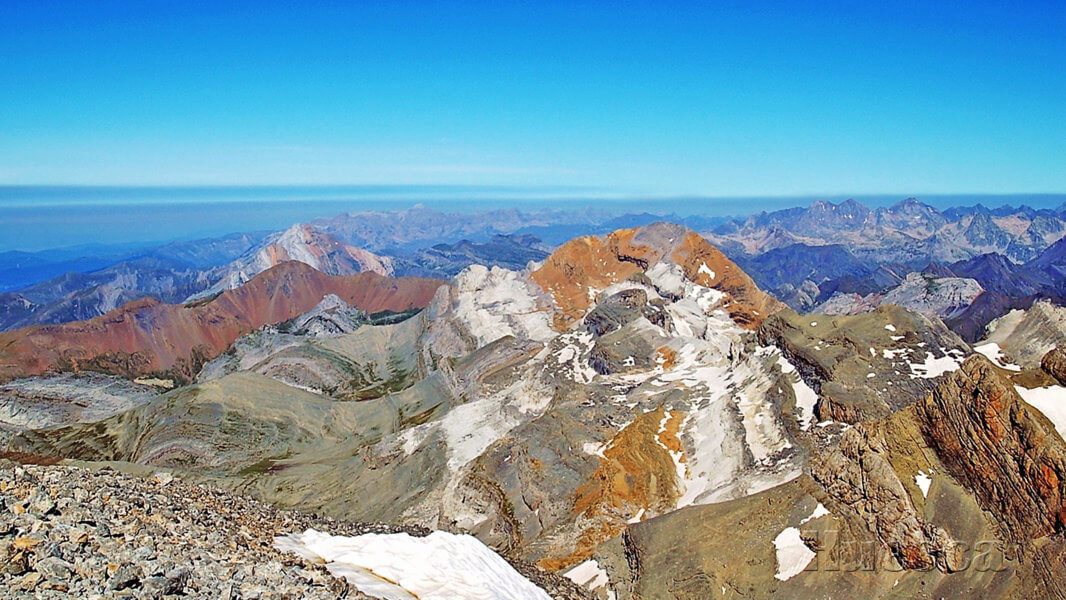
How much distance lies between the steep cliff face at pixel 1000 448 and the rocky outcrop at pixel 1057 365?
4265 mm

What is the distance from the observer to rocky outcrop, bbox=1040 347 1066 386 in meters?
43.7

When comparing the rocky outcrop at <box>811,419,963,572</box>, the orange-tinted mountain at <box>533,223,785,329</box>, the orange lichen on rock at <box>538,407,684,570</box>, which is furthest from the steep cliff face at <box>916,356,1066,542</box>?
the orange-tinted mountain at <box>533,223,785,329</box>

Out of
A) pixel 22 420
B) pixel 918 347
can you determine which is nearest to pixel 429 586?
pixel 918 347

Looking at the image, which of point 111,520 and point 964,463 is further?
point 964,463

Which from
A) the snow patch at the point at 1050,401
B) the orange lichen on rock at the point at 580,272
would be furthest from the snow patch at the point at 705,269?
the snow patch at the point at 1050,401

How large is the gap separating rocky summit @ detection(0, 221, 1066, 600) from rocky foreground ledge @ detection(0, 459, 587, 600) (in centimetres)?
11

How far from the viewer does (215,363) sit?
164750 mm

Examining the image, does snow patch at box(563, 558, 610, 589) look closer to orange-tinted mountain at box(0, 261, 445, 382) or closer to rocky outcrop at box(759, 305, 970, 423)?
rocky outcrop at box(759, 305, 970, 423)

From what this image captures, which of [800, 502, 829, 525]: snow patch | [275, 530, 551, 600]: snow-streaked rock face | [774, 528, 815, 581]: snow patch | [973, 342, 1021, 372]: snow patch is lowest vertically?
[774, 528, 815, 581]: snow patch

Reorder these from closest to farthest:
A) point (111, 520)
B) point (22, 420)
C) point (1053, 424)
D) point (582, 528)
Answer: point (111, 520) → point (1053, 424) → point (582, 528) → point (22, 420)

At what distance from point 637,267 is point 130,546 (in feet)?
511

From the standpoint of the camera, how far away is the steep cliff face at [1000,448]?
3625 centimetres

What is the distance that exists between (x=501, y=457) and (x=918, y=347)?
4037 centimetres

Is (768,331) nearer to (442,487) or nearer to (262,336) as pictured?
(442,487)
